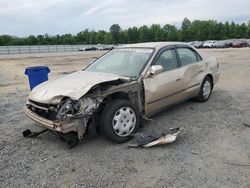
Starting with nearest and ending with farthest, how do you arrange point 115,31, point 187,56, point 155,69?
1. point 155,69
2. point 187,56
3. point 115,31

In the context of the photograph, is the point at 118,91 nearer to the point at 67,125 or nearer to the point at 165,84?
the point at 67,125

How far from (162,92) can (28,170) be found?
2665 millimetres

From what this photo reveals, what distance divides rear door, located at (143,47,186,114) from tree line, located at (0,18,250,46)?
77.7 m

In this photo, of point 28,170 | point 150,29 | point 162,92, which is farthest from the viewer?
point 150,29

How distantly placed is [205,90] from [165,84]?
1.88m

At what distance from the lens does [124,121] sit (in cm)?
450

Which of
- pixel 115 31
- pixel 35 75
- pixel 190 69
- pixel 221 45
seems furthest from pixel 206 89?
pixel 115 31

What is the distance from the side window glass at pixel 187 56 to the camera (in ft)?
19.7

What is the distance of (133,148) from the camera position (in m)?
4.33

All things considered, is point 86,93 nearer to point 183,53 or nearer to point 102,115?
point 102,115

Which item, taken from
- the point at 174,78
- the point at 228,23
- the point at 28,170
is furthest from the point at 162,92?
the point at 228,23

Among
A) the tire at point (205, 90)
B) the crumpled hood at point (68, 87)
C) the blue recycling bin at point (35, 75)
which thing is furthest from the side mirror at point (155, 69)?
the blue recycling bin at point (35, 75)

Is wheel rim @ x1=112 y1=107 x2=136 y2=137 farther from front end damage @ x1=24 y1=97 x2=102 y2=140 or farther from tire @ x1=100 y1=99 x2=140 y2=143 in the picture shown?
front end damage @ x1=24 y1=97 x2=102 y2=140

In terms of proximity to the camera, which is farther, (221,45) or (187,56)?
(221,45)
